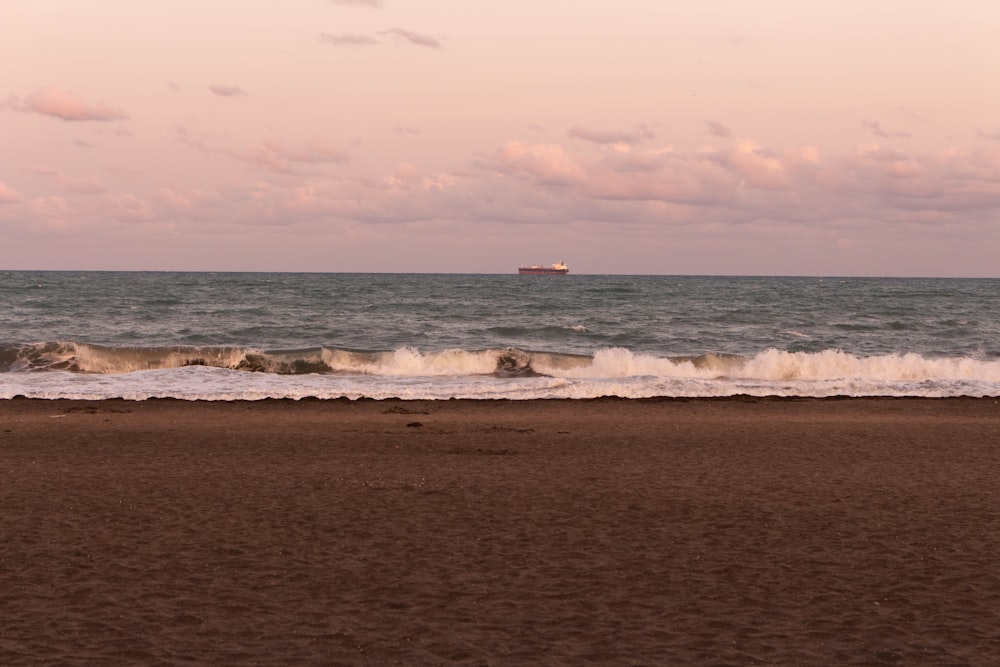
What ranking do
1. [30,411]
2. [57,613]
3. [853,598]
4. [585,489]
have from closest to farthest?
1. [57,613]
2. [853,598]
3. [585,489]
4. [30,411]

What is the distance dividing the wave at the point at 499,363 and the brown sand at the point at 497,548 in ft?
52.8

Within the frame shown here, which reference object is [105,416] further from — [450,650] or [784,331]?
[784,331]

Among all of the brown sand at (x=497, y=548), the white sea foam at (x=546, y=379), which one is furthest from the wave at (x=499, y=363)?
the brown sand at (x=497, y=548)

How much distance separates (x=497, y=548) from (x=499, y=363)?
26.3 metres

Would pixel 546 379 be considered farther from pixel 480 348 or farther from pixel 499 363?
pixel 480 348

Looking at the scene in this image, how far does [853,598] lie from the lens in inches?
317

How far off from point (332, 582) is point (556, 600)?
1.98 metres

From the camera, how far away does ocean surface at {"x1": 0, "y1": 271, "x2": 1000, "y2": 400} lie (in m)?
27.4

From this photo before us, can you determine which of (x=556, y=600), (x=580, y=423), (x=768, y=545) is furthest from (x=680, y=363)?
(x=556, y=600)

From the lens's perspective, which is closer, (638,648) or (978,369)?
(638,648)

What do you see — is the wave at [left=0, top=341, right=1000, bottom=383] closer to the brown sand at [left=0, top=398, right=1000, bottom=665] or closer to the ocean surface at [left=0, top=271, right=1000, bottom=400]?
the ocean surface at [left=0, top=271, right=1000, bottom=400]

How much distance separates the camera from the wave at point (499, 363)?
33469 millimetres

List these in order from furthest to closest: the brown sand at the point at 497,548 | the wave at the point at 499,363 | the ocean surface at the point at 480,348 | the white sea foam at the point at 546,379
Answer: the wave at the point at 499,363, the ocean surface at the point at 480,348, the white sea foam at the point at 546,379, the brown sand at the point at 497,548

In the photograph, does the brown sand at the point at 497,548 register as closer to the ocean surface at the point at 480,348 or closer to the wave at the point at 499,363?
the ocean surface at the point at 480,348
